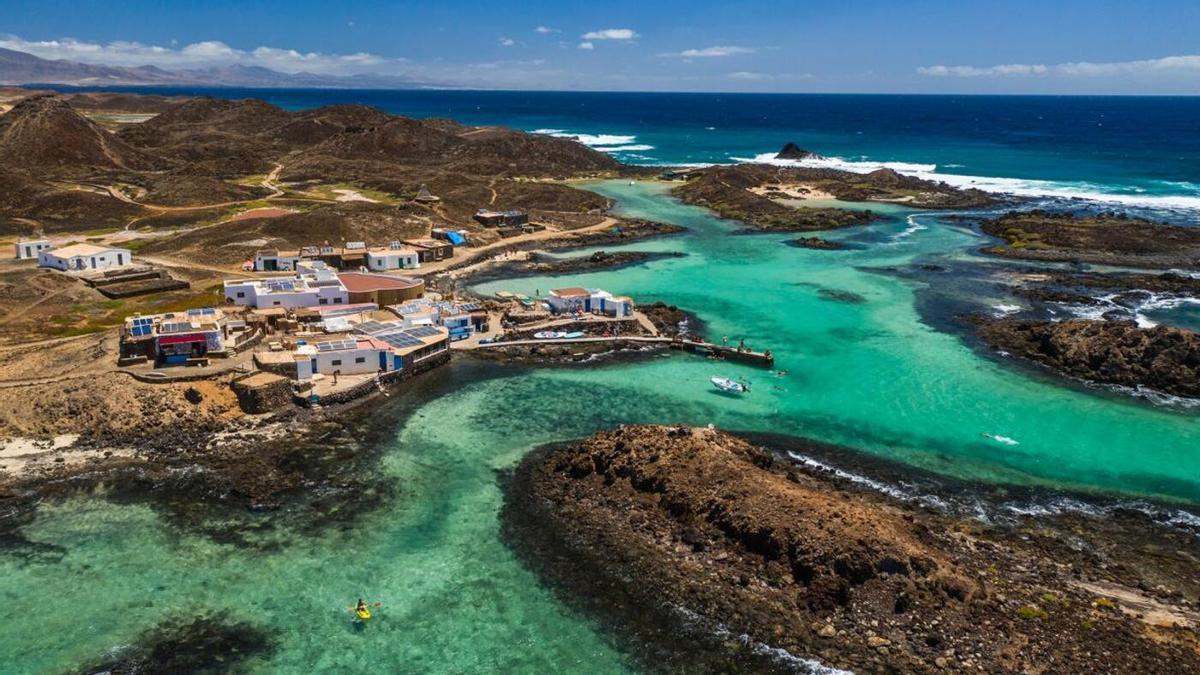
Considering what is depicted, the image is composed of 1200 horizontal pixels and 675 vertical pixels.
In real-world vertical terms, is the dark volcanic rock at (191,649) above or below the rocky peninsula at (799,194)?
below

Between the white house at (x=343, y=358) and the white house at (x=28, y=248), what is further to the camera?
the white house at (x=28, y=248)

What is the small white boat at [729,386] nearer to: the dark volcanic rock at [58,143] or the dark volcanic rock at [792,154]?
the dark volcanic rock at [58,143]

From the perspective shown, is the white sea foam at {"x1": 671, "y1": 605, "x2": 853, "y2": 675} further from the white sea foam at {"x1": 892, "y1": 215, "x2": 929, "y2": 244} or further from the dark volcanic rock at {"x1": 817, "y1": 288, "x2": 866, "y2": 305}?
the white sea foam at {"x1": 892, "y1": 215, "x2": 929, "y2": 244}

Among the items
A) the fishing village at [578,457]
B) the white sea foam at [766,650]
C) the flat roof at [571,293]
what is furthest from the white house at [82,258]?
the white sea foam at [766,650]

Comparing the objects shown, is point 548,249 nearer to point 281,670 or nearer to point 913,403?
point 913,403

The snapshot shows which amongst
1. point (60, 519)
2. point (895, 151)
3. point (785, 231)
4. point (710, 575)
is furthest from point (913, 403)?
point (895, 151)

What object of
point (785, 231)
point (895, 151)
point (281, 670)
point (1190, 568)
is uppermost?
point (895, 151)
